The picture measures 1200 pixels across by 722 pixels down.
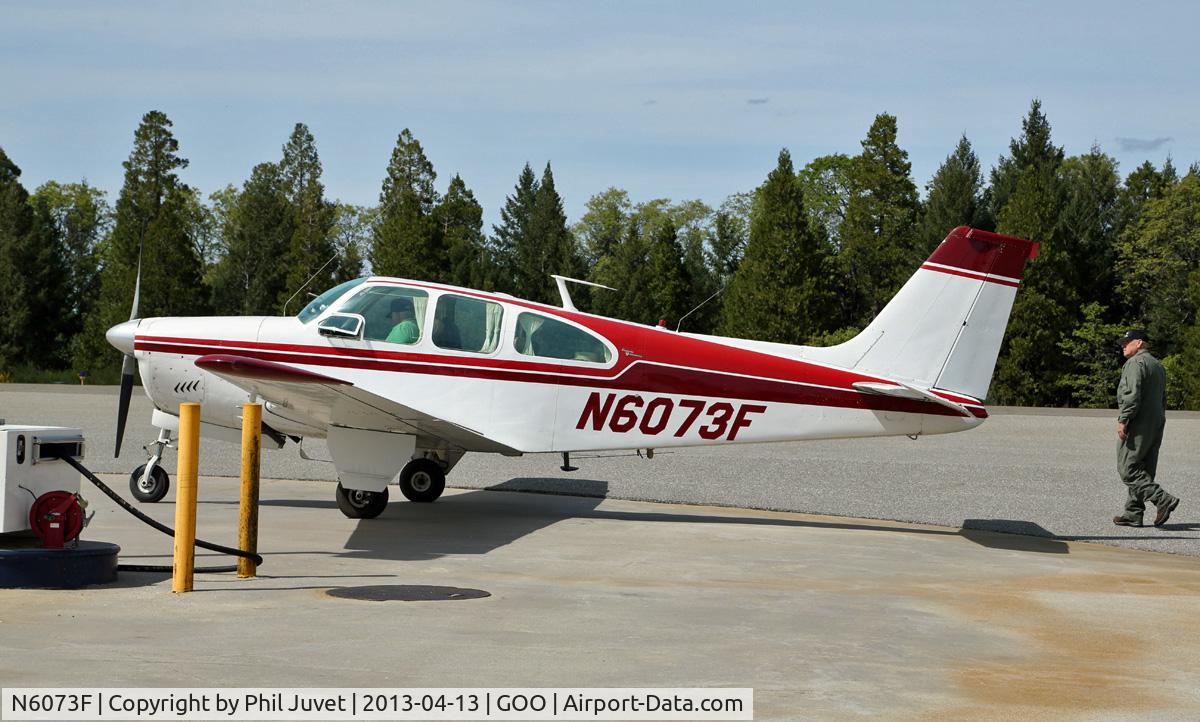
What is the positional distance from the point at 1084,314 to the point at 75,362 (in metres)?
48.9

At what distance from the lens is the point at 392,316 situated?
446 inches

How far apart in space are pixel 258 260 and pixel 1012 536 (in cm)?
6848

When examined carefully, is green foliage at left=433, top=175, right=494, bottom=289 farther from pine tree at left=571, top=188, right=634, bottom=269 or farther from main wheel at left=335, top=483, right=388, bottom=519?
main wheel at left=335, top=483, right=388, bottom=519

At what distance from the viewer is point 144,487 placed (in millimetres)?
12031

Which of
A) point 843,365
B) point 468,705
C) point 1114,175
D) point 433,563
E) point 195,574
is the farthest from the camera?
point 1114,175

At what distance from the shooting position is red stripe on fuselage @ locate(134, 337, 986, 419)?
11.3 meters

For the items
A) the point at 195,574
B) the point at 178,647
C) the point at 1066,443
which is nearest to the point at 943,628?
the point at 178,647

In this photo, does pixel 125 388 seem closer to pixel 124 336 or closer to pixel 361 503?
pixel 124 336

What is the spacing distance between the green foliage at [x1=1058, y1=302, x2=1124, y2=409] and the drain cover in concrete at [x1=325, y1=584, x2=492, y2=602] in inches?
1915

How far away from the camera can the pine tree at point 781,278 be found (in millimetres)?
54000

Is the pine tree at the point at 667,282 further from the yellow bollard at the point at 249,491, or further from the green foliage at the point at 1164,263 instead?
the yellow bollard at the point at 249,491

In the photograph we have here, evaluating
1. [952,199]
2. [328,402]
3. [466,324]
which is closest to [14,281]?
[952,199]

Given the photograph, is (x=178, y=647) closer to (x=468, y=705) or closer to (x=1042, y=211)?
(x=468, y=705)

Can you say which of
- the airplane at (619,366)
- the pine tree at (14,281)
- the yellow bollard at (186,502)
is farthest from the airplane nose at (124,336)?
the pine tree at (14,281)
